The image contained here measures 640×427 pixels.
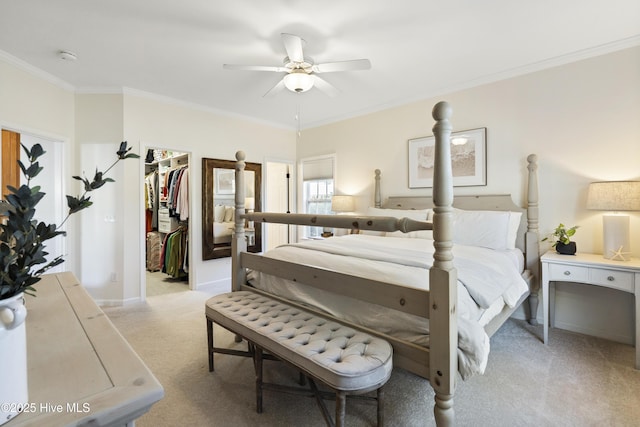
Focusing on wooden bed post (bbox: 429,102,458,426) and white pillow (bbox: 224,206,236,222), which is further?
white pillow (bbox: 224,206,236,222)

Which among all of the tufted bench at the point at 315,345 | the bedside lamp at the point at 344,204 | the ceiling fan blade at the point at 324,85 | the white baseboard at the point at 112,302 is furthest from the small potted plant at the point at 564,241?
the white baseboard at the point at 112,302

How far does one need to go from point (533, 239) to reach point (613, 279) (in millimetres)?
765

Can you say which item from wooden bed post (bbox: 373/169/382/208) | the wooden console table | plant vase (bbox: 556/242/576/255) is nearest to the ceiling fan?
wooden bed post (bbox: 373/169/382/208)

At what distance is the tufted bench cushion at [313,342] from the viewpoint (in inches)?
50.9

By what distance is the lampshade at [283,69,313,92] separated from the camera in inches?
101

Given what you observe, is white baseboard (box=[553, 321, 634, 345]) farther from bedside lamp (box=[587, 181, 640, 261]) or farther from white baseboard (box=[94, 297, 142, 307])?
white baseboard (box=[94, 297, 142, 307])

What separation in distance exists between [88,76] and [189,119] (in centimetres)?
114

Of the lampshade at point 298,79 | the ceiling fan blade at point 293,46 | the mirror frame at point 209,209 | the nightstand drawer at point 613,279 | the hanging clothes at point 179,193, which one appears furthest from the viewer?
the hanging clothes at point 179,193

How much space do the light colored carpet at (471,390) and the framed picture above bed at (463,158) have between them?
5.51ft

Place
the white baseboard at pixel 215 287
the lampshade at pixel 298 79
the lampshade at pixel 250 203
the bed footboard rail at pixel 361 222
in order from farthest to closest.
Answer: the lampshade at pixel 250 203 → the white baseboard at pixel 215 287 → the lampshade at pixel 298 79 → the bed footboard rail at pixel 361 222

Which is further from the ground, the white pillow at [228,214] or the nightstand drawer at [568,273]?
the white pillow at [228,214]

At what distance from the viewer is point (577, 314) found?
2.82m

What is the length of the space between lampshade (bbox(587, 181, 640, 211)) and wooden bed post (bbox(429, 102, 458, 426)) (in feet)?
6.61

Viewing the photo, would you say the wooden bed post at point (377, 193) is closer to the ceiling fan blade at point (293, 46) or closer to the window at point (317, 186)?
the window at point (317, 186)
